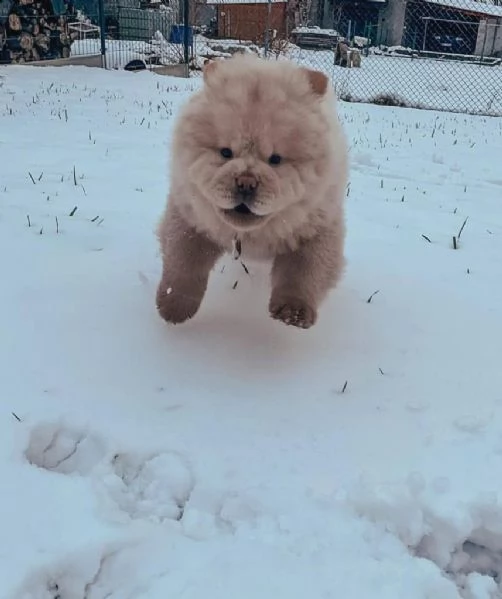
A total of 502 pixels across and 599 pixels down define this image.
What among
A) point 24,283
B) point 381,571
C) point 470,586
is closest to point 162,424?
point 381,571

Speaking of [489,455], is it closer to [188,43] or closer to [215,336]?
[215,336]

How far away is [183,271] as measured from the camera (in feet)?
7.48

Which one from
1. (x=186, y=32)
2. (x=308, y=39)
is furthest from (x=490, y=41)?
(x=186, y=32)

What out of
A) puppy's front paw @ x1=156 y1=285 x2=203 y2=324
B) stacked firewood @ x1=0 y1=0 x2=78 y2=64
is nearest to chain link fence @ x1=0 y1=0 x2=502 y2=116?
stacked firewood @ x1=0 y1=0 x2=78 y2=64

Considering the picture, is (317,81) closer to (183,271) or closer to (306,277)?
(306,277)

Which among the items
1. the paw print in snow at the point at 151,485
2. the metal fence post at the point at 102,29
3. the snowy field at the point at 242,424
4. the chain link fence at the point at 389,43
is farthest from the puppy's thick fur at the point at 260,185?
the metal fence post at the point at 102,29

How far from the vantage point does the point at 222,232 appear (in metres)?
2.21

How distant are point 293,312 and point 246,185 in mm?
449

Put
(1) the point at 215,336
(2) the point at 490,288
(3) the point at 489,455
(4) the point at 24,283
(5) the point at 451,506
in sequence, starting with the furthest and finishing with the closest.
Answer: (2) the point at 490,288
(4) the point at 24,283
(1) the point at 215,336
(3) the point at 489,455
(5) the point at 451,506

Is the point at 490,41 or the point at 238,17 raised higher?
the point at 238,17

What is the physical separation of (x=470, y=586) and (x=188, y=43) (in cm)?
1237

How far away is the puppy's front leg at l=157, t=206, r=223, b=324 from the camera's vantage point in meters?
2.27

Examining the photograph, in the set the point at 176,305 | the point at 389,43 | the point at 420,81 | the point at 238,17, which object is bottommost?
the point at 420,81

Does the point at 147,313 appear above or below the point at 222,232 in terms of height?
below
